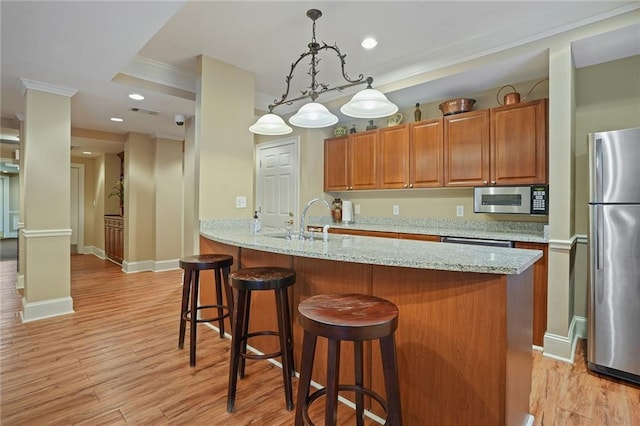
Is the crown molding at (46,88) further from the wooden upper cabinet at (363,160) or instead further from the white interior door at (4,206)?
the white interior door at (4,206)

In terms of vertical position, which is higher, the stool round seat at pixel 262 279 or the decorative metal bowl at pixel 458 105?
the decorative metal bowl at pixel 458 105

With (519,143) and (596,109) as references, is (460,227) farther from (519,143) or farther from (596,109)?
(596,109)

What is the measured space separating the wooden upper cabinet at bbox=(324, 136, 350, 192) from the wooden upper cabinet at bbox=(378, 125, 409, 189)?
1.78ft

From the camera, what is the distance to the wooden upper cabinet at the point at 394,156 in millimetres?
3818

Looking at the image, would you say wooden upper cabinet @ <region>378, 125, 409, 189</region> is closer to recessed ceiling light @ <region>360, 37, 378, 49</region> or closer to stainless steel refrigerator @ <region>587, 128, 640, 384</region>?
recessed ceiling light @ <region>360, 37, 378, 49</region>

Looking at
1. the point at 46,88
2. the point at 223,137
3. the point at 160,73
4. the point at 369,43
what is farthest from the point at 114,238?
the point at 369,43

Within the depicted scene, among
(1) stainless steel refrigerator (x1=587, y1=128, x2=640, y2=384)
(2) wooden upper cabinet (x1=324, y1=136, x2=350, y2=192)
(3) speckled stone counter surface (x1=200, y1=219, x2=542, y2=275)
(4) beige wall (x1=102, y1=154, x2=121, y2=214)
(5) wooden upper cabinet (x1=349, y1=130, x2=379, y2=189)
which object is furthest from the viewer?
(4) beige wall (x1=102, y1=154, x2=121, y2=214)

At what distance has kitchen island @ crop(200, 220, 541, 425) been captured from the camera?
1338 mm

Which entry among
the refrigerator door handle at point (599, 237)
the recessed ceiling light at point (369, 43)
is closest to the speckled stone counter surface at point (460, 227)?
the refrigerator door handle at point (599, 237)

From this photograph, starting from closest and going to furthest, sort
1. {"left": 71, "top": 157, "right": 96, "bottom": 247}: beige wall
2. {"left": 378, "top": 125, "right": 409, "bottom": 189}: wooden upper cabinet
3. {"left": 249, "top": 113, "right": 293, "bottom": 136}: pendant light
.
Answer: {"left": 249, "top": 113, "right": 293, "bottom": 136}: pendant light < {"left": 378, "top": 125, "right": 409, "bottom": 189}: wooden upper cabinet < {"left": 71, "top": 157, "right": 96, "bottom": 247}: beige wall

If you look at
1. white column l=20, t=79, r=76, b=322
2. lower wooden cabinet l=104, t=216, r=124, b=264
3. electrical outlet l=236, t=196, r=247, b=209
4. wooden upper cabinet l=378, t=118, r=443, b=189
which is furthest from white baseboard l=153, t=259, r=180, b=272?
wooden upper cabinet l=378, t=118, r=443, b=189

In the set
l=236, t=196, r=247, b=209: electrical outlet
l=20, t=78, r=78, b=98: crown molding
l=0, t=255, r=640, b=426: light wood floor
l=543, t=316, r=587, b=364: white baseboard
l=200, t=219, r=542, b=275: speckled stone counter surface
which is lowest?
l=0, t=255, r=640, b=426: light wood floor

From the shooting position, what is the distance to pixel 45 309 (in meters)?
3.34

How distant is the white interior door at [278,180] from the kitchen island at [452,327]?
2.99m
